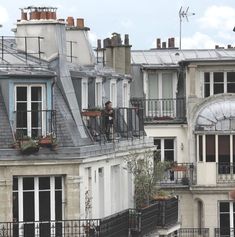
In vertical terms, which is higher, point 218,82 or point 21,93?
point 218,82

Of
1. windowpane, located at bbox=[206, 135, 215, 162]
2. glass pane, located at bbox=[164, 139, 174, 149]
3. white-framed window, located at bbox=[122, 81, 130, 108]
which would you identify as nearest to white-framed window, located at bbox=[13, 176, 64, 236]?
white-framed window, located at bbox=[122, 81, 130, 108]

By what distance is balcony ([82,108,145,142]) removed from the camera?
57594 millimetres

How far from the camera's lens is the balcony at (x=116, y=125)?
57594 millimetres

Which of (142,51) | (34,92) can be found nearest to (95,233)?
(34,92)

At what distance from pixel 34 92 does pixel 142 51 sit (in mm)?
36193

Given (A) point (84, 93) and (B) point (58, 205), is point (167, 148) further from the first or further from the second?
(B) point (58, 205)

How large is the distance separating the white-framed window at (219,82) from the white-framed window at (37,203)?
30.4 metres

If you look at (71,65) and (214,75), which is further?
(214,75)

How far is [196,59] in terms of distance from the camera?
83.5 metres

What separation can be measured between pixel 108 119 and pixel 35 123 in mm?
4506

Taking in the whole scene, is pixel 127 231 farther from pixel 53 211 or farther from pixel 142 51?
pixel 142 51

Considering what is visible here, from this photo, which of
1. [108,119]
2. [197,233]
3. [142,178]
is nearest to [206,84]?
[197,233]

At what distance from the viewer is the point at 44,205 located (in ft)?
179

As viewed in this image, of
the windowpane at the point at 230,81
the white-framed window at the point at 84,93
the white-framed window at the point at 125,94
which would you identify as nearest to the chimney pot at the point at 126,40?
the windowpane at the point at 230,81
